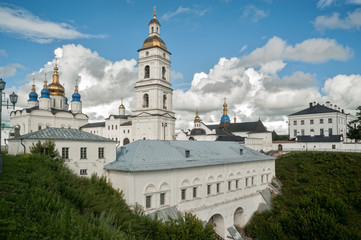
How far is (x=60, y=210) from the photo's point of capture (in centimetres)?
936

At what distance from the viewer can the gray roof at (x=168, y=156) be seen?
2020 centimetres

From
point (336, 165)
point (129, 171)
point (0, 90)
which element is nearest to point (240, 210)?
point (129, 171)

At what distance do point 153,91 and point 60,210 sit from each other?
39.8m

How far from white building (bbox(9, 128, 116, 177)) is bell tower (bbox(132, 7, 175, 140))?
25.9m

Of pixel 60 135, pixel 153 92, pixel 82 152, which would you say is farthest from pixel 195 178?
pixel 153 92

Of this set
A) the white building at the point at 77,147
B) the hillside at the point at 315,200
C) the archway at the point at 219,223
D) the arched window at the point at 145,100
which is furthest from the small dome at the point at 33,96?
the hillside at the point at 315,200

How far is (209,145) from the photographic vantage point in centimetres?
2848

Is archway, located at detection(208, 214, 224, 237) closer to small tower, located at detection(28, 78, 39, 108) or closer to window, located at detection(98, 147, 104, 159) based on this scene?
window, located at detection(98, 147, 104, 159)

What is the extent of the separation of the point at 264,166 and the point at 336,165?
42.3ft

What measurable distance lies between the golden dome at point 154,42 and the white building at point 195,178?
26.9 metres

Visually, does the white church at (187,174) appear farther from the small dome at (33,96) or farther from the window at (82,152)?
the small dome at (33,96)

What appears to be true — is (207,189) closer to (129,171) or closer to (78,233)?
(129,171)

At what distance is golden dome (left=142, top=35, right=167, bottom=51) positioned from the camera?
159 ft

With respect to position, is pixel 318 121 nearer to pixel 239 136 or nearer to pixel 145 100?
pixel 239 136
